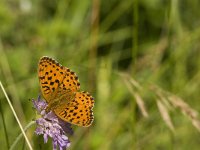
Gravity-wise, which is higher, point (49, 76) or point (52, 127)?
point (49, 76)

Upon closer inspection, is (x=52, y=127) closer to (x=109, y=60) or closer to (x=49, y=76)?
(x=49, y=76)

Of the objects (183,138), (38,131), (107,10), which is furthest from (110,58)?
(38,131)

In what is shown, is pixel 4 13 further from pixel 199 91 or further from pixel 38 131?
pixel 38 131

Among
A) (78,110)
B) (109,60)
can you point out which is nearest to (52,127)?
(78,110)

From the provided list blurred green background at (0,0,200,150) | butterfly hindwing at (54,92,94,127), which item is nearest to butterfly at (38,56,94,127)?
butterfly hindwing at (54,92,94,127)

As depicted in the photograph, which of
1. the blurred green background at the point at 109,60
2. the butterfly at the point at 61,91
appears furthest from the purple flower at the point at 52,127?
the blurred green background at the point at 109,60

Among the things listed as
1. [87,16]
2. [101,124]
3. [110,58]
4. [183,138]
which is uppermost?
[87,16]
